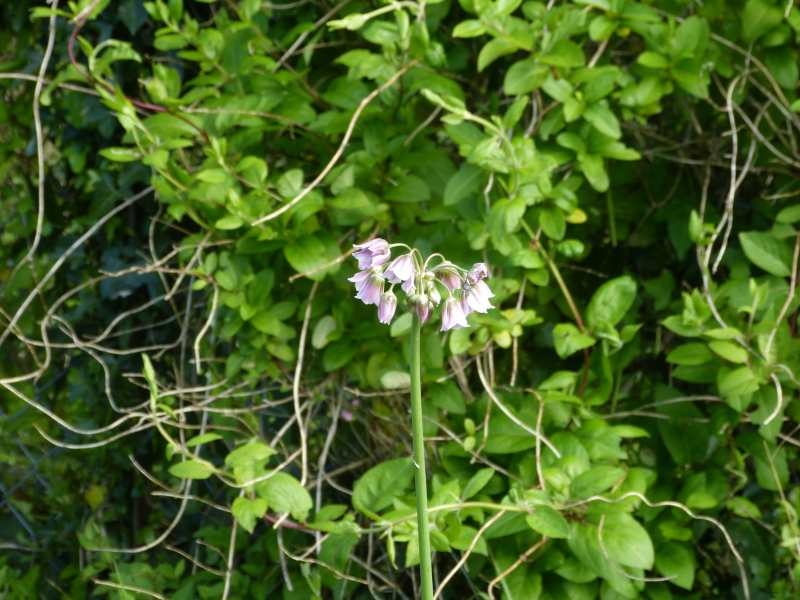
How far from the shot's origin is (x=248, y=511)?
4.55 feet

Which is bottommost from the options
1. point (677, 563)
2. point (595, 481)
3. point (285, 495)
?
point (677, 563)

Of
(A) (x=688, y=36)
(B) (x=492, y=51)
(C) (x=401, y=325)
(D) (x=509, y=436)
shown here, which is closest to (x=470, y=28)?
(B) (x=492, y=51)

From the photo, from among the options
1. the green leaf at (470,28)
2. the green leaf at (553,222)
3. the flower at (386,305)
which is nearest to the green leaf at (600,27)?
the green leaf at (470,28)

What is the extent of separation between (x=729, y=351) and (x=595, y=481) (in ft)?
1.23

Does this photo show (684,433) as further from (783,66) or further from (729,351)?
(783,66)

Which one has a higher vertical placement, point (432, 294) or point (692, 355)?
point (432, 294)

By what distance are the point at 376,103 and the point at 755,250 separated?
2.78ft

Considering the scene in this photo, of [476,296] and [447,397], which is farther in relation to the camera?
[447,397]

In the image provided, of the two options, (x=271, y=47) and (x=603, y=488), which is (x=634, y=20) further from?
(x=603, y=488)

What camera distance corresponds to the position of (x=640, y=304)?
191 cm

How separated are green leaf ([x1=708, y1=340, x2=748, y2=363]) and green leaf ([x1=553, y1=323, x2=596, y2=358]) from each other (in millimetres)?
221

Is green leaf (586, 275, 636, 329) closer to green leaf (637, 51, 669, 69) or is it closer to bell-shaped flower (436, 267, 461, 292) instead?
green leaf (637, 51, 669, 69)

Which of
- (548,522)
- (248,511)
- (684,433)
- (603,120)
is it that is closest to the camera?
(548,522)

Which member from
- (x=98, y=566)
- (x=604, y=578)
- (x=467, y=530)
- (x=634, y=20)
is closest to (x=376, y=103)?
(x=634, y=20)
